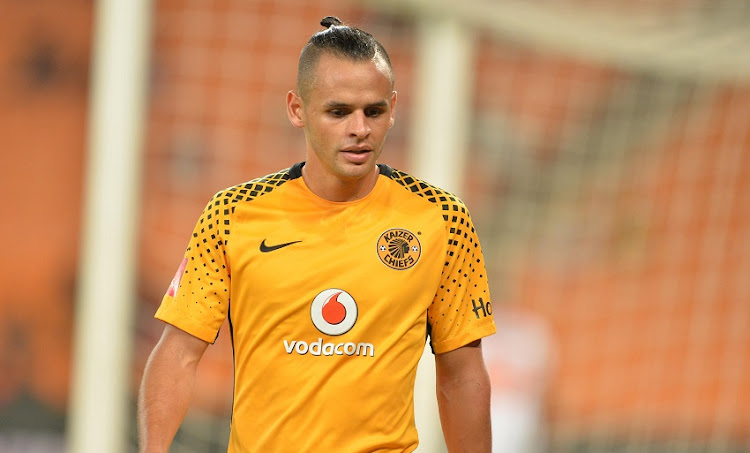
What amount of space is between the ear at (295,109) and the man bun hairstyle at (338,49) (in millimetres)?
20

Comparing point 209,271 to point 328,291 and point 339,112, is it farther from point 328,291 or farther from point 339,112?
point 339,112

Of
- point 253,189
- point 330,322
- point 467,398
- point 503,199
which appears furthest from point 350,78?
point 503,199

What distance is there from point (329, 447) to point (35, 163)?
291 inches

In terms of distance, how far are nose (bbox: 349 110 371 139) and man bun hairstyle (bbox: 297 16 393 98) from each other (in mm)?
95

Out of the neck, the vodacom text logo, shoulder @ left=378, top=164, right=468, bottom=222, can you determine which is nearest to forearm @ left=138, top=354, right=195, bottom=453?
the vodacom text logo

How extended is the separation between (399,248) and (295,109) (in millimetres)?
302

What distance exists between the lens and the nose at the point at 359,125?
1974 mm

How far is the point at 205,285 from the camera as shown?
209 centimetres

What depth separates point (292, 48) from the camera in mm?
8219

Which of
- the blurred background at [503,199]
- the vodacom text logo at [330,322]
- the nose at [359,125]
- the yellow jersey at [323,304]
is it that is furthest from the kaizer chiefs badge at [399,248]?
the blurred background at [503,199]

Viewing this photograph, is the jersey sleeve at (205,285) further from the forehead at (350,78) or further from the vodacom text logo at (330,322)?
the forehead at (350,78)

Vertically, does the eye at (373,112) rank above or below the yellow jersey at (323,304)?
above

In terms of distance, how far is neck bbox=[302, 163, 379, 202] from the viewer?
2.11 meters

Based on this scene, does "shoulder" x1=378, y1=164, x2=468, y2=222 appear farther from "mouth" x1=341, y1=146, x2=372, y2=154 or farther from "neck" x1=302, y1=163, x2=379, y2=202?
"mouth" x1=341, y1=146, x2=372, y2=154
